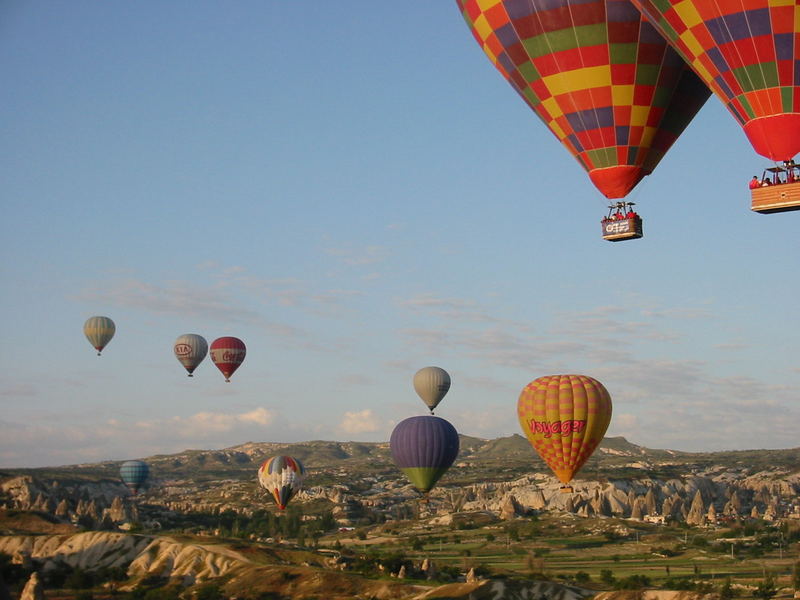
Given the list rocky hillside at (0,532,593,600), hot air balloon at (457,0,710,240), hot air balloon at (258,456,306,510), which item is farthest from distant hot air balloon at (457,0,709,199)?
hot air balloon at (258,456,306,510)

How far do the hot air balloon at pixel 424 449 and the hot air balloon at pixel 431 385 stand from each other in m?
18.6

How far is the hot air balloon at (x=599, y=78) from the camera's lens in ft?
148

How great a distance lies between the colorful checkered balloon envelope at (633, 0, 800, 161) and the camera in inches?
1501

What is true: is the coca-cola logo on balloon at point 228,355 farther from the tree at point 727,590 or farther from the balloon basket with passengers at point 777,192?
the balloon basket with passengers at point 777,192

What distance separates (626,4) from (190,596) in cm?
5156

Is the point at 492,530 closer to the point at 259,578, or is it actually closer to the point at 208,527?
the point at 208,527

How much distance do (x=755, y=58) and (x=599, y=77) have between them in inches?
335

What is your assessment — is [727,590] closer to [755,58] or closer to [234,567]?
[234,567]

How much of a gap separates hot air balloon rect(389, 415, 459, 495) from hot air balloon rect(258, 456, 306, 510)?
2303 cm

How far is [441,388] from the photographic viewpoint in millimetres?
109125

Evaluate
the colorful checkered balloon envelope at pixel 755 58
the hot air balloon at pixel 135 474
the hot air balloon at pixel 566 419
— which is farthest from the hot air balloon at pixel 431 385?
the colorful checkered balloon envelope at pixel 755 58

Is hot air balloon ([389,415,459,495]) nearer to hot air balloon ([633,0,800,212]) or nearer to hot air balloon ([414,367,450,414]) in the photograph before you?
hot air balloon ([414,367,450,414])

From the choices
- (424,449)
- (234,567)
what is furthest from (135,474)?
(424,449)

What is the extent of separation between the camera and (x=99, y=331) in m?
113
